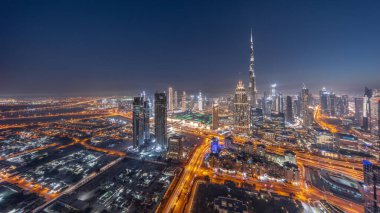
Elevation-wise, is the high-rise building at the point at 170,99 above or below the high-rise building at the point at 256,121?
above

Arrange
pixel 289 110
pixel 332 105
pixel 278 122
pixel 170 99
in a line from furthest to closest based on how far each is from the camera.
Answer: pixel 170 99 < pixel 332 105 < pixel 289 110 < pixel 278 122

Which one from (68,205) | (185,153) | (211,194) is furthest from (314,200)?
(68,205)

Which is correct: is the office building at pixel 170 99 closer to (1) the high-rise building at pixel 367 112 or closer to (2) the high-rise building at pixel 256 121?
(2) the high-rise building at pixel 256 121

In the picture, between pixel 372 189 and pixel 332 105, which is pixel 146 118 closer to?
pixel 372 189

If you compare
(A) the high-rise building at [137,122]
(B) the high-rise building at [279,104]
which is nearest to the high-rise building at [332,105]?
(B) the high-rise building at [279,104]

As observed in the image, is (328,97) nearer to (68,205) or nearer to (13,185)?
(68,205)

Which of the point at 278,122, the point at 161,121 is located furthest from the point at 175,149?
the point at 278,122

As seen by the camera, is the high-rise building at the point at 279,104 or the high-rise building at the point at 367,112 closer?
the high-rise building at the point at 367,112

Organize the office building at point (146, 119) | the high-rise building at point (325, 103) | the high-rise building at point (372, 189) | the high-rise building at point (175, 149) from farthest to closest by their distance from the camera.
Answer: the high-rise building at point (325, 103)
the office building at point (146, 119)
the high-rise building at point (175, 149)
the high-rise building at point (372, 189)
